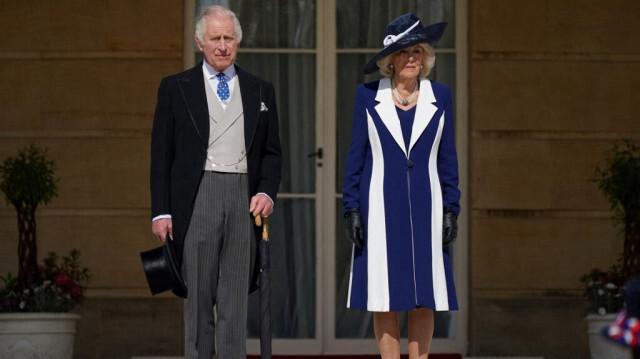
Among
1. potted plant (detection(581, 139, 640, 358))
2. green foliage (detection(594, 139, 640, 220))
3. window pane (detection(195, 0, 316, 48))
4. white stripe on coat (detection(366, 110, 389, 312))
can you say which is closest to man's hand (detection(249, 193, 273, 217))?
white stripe on coat (detection(366, 110, 389, 312))

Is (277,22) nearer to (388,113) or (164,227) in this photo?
(388,113)

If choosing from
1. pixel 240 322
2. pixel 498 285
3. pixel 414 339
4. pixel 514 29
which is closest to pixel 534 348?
pixel 498 285

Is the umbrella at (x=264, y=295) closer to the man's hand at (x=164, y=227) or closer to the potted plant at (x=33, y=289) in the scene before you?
the man's hand at (x=164, y=227)

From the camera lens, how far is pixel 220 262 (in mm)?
5289

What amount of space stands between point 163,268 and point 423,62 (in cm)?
140

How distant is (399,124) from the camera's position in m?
5.57

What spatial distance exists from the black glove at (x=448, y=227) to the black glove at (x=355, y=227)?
346mm

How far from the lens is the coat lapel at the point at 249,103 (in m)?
5.34

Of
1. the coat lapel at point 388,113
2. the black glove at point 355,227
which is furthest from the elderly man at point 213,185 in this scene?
the coat lapel at point 388,113

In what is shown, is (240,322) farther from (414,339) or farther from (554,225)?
(554,225)

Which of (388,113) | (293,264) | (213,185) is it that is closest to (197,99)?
(213,185)

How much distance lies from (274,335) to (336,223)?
81cm

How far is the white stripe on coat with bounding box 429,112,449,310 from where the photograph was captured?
554 cm

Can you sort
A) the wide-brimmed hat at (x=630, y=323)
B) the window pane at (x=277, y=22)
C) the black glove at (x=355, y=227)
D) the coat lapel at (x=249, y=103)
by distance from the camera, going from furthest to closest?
the window pane at (x=277, y=22) < the black glove at (x=355, y=227) < the coat lapel at (x=249, y=103) < the wide-brimmed hat at (x=630, y=323)
